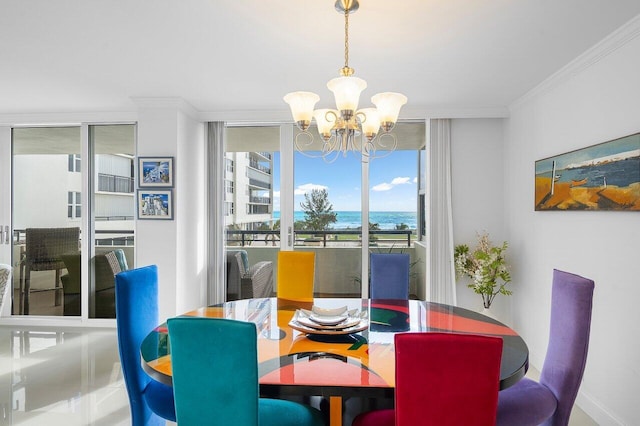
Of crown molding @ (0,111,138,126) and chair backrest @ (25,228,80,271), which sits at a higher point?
crown molding @ (0,111,138,126)

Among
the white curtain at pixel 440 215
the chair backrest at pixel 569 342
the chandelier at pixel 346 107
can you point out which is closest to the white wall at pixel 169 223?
the chandelier at pixel 346 107

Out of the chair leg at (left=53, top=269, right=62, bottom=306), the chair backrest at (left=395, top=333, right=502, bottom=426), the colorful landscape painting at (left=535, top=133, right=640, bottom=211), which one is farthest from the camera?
the chair leg at (left=53, top=269, right=62, bottom=306)

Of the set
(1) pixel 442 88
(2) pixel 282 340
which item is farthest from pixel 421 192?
(2) pixel 282 340

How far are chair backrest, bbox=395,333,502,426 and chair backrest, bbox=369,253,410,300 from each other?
1.96 m

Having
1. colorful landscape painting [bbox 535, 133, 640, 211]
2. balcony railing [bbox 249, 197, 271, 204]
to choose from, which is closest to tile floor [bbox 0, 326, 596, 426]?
colorful landscape painting [bbox 535, 133, 640, 211]

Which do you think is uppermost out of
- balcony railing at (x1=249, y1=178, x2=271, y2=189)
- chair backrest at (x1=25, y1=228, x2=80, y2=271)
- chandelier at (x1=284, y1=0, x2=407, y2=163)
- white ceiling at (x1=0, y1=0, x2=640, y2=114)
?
white ceiling at (x1=0, y1=0, x2=640, y2=114)

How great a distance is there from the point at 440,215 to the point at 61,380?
155 inches

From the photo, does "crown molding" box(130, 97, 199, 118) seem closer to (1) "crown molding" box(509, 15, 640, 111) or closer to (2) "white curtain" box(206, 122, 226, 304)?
(2) "white curtain" box(206, 122, 226, 304)

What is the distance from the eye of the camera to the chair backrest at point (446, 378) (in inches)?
47.9

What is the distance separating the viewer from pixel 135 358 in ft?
6.78

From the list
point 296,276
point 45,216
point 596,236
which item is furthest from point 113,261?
point 596,236

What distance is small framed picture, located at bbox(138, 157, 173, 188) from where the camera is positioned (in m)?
4.02

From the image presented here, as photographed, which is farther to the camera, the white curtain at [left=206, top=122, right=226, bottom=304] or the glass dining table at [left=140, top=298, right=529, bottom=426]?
the white curtain at [left=206, top=122, right=226, bottom=304]

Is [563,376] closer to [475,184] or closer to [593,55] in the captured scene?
[593,55]
